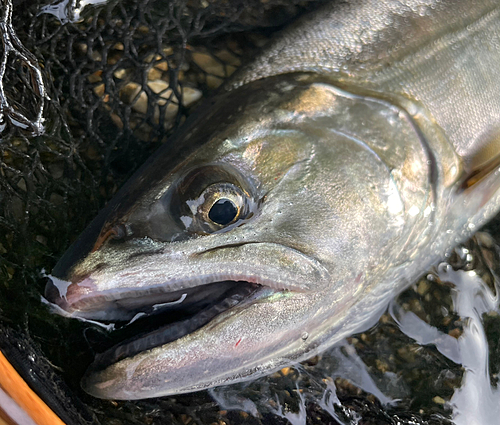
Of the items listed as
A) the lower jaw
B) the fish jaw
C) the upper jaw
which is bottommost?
the fish jaw

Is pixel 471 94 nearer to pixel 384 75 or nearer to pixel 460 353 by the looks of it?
pixel 384 75

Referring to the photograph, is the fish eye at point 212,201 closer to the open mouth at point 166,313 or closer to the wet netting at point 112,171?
the open mouth at point 166,313

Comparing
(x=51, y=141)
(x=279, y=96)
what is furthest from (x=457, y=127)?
(x=51, y=141)

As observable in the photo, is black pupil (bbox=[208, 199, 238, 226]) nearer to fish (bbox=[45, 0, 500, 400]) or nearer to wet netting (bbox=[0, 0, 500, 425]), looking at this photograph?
fish (bbox=[45, 0, 500, 400])

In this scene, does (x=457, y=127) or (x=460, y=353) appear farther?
(x=460, y=353)

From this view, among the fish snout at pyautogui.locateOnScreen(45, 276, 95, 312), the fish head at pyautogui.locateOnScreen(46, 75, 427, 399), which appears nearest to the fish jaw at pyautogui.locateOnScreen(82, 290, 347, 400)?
the fish head at pyautogui.locateOnScreen(46, 75, 427, 399)

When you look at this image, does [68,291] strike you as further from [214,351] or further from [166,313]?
[214,351]

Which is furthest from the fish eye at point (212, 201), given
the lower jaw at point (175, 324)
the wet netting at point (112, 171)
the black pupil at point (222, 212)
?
the wet netting at point (112, 171)
